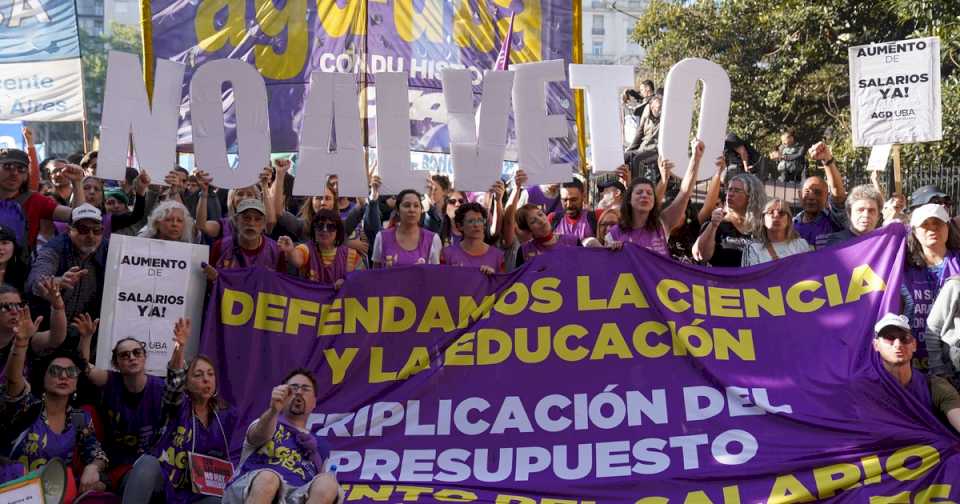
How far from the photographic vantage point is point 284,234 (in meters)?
8.76

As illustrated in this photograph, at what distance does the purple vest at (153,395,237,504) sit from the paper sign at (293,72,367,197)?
6.25 feet

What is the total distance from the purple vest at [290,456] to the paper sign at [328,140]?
216cm

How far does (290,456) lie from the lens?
21.9 ft

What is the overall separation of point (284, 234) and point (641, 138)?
5.95 meters

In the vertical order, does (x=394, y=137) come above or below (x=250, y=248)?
above

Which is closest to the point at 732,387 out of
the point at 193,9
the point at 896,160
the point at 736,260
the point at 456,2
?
the point at 736,260

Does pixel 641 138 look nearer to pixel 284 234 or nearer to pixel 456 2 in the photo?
pixel 456 2

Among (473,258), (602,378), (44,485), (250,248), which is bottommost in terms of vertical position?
(44,485)

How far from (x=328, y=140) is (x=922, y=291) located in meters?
3.96

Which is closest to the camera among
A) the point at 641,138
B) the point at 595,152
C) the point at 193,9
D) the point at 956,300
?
the point at 956,300

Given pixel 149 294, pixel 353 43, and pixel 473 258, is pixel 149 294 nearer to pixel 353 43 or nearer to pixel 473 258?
pixel 473 258

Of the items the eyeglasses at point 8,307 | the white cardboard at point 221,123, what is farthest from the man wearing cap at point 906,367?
the eyeglasses at point 8,307

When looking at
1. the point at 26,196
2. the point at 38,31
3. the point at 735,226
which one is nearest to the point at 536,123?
the point at 735,226

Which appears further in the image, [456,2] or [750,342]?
[456,2]
